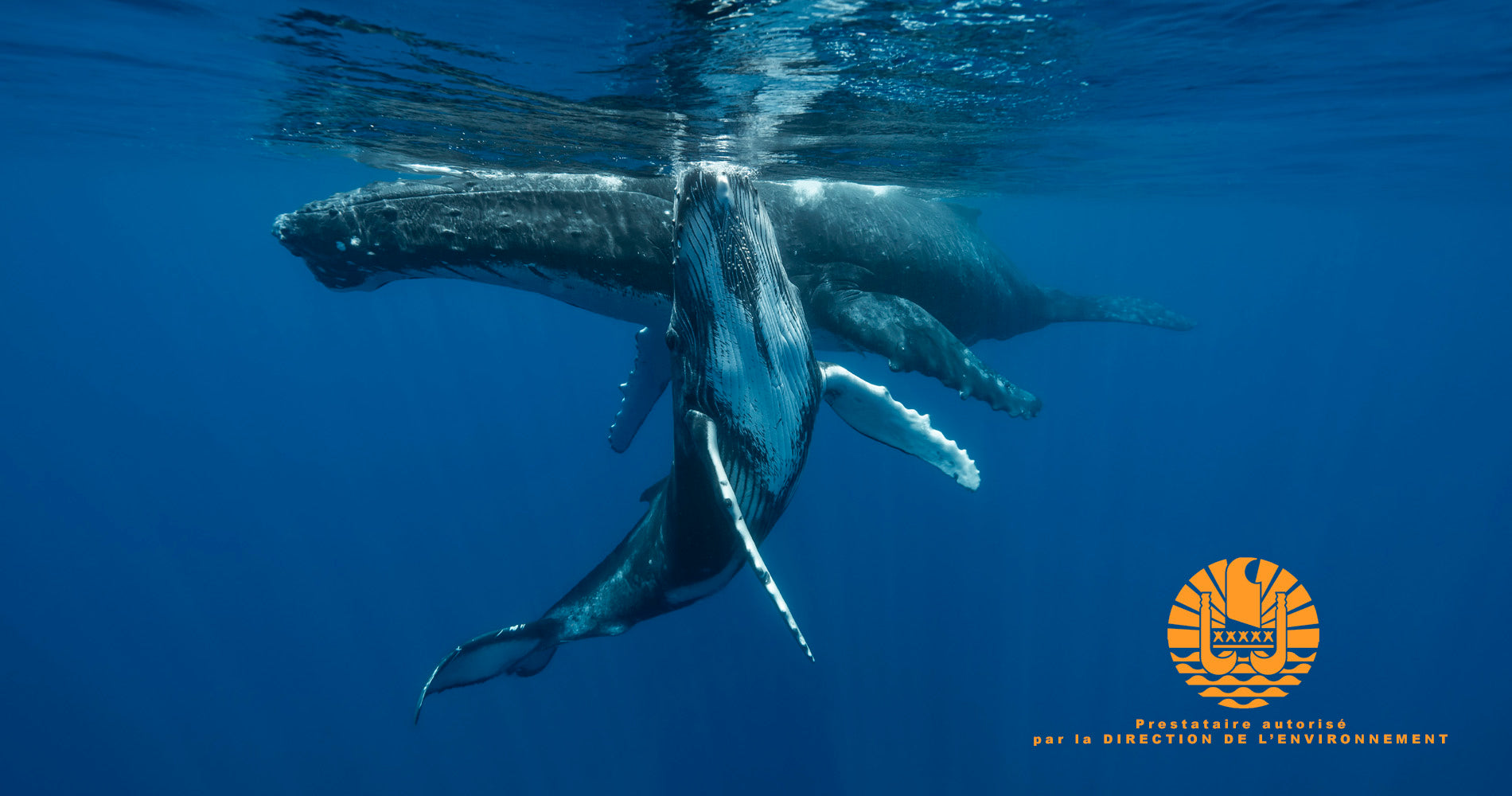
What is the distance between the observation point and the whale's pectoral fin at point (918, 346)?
6.31 m

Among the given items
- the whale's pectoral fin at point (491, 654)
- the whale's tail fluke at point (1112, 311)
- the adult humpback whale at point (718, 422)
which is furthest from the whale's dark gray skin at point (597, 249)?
the whale's tail fluke at point (1112, 311)

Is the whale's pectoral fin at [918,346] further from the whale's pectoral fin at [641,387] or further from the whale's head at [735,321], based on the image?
the whale's head at [735,321]

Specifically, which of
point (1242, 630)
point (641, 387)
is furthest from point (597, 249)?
point (1242, 630)

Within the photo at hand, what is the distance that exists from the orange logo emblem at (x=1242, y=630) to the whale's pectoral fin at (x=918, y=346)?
39.4 feet

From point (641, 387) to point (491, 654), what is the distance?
3634 millimetres

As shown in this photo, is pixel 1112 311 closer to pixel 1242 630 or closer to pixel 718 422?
pixel 1242 630

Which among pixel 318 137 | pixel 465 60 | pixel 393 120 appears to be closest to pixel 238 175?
pixel 318 137

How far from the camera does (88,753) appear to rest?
2198cm

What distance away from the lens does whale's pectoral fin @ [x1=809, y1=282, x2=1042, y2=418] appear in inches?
248

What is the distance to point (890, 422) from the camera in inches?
177

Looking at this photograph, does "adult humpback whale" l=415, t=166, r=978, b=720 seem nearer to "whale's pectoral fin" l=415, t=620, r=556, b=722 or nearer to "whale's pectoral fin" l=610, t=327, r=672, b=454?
"whale's pectoral fin" l=415, t=620, r=556, b=722

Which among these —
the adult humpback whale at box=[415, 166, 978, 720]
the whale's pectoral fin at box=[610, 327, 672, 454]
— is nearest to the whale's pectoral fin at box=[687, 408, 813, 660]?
the adult humpback whale at box=[415, 166, 978, 720]

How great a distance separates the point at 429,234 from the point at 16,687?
32.0 m

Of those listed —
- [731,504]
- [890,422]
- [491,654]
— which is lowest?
[491,654]
